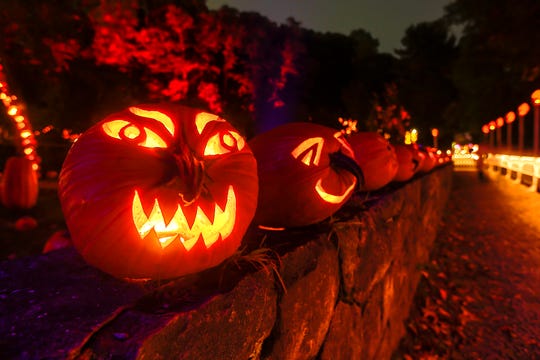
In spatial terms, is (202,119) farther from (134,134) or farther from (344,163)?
(344,163)

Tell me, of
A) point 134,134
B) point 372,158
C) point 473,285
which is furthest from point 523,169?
point 134,134

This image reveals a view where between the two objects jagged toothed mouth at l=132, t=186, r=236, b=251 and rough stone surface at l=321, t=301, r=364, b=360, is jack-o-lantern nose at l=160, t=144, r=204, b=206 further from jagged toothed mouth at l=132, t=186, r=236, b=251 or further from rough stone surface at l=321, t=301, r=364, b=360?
rough stone surface at l=321, t=301, r=364, b=360

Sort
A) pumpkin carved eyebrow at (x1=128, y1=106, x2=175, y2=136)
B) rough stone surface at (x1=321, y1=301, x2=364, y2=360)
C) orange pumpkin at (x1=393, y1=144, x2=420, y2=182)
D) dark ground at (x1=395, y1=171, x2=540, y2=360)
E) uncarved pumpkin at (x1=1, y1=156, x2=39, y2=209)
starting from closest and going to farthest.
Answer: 1. pumpkin carved eyebrow at (x1=128, y1=106, x2=175, y2=136)
2. rough stone surface at (x1=321, y1=301, x2=364, y2=360)
3. dark ground at (x1=395, y1=171, x2=540, y2=360)
4. orange pumpkin at (x1=393, y1=144, x2=420, y2=182)
5. uncarved pumpkin at (x1=1, y1=156, x2=39, y2=209)

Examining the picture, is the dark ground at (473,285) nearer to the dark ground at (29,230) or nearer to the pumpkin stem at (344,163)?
the dark ground at (29,230)

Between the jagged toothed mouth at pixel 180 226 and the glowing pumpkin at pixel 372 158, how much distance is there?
212cm

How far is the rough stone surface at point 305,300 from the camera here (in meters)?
1.50

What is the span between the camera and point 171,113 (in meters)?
1.48

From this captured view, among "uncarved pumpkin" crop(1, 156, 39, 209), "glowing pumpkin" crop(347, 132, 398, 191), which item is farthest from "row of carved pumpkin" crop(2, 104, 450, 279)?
"uncarved pumpkin" crop(1, 156, 39, 209)

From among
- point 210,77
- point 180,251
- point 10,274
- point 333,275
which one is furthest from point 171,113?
point 210,77

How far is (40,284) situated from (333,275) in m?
1.29

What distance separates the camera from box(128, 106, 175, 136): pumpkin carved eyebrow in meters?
1.43

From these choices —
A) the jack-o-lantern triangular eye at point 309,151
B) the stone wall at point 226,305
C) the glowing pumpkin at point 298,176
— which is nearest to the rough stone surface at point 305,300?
the stone wall at point 226,305

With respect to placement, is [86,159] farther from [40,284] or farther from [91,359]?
[91,359]

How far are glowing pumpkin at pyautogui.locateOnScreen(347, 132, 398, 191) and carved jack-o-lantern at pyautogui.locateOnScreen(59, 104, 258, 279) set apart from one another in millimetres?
2146
